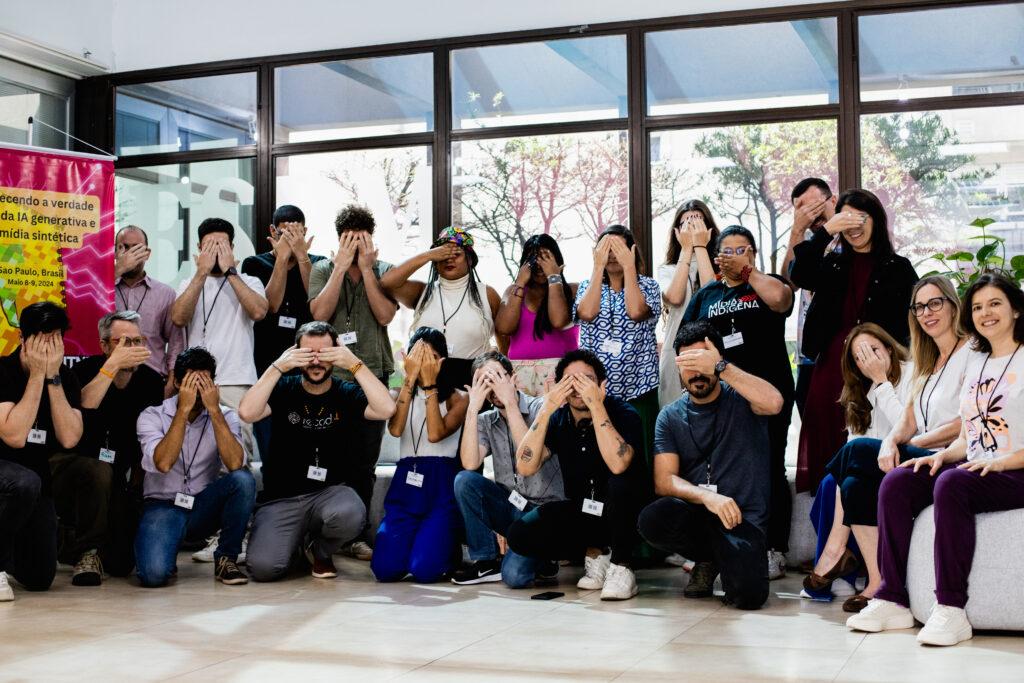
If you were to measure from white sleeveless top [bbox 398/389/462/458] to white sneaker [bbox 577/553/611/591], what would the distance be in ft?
3.07

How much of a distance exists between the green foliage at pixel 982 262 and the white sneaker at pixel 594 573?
2146 millimetres

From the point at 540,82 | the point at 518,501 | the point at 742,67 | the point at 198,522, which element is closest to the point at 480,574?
the point at 518,501

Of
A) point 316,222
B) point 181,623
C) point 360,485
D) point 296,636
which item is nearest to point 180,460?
point 360,485

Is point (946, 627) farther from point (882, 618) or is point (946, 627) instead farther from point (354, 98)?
point (354, 98)

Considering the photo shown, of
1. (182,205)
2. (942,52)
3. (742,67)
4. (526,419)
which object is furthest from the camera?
(182,205)

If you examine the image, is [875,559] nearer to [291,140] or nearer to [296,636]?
[296,636]

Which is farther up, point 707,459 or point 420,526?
point 707,459

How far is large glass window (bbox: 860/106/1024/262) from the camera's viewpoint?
641cm

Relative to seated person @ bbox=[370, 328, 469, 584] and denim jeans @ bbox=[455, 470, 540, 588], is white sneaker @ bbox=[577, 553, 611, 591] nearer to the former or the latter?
denim jeans @ bbox=[455, 470, 540, 588]

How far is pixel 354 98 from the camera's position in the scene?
755 cm

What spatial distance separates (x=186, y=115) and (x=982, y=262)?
17.6 ft

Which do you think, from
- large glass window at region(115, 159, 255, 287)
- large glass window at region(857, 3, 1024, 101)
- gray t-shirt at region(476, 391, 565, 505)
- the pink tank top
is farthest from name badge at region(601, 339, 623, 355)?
large glass window at region(115, 159, 255, 287)

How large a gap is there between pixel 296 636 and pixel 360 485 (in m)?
1.75

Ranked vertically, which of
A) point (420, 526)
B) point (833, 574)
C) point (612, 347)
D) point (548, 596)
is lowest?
point (548, 596)
